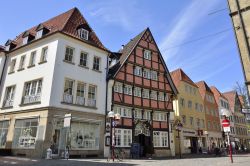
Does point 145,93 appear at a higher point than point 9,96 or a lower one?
higher

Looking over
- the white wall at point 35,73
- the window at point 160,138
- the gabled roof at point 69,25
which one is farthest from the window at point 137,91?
the white wall at point 35,73

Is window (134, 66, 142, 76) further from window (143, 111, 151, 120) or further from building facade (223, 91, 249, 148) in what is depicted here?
building facade (223, 91, 249, 148)

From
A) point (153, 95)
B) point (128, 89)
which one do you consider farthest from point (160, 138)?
point (128, 89)

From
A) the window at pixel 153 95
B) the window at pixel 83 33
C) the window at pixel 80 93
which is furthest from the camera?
the window at pixel 153 95

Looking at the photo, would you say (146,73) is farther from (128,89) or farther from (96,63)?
(96,63)

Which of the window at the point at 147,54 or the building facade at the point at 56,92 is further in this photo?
the window at the point at 147,54

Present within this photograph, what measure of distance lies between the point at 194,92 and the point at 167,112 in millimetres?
12937

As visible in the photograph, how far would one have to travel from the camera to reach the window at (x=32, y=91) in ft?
69.5

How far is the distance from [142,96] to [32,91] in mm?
12467

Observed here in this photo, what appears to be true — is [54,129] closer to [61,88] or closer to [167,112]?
[61,88]

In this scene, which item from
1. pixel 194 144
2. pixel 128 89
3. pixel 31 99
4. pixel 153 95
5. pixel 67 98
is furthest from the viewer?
pixel 194 144

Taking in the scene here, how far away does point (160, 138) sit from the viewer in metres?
28.8

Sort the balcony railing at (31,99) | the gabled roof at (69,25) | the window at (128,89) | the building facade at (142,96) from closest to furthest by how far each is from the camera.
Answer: the balcony railing at (31,99), the gabled roof at (69,25), the building facade at (142,96), the window at (128,89)

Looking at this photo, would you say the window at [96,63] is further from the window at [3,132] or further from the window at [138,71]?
the window at [3,132]
